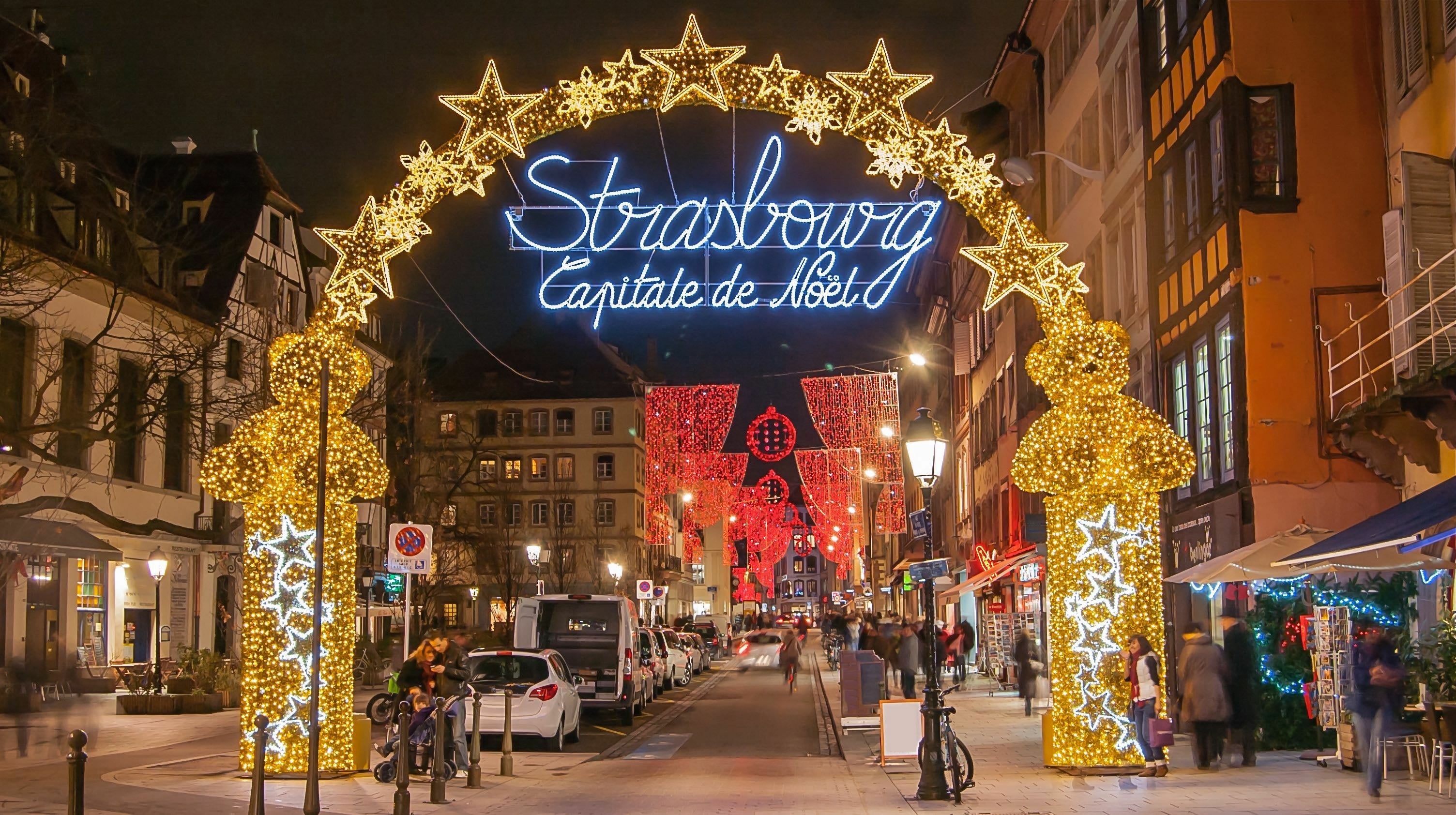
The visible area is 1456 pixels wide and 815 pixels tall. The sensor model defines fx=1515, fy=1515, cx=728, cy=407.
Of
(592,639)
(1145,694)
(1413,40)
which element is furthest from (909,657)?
(1413,40)

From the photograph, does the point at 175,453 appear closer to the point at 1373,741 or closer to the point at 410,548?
the point at 410,548

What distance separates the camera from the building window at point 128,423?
22469 mm

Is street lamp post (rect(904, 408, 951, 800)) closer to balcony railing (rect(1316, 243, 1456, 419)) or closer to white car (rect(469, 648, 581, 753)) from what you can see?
balcony railing (rect(1316, 243, 1456, 419))

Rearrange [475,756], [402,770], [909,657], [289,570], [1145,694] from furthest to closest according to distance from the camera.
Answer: [909,657] < [475,756] < [289,570] < [1145,694] < [402,770]

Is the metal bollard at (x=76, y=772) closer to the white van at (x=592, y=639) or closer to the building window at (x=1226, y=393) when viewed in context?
the building window at (x=1226, y=393)

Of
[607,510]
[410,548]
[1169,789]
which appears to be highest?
[607,510]

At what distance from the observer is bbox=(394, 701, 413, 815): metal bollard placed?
12.8 metres

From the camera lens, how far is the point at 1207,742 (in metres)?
16.9

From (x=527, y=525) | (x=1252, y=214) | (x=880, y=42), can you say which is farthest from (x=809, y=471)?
(x=880, y=42)

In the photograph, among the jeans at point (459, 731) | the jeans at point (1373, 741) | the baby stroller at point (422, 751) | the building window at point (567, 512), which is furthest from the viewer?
the building window at point (567, 512)

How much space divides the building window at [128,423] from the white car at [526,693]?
20.0 ft

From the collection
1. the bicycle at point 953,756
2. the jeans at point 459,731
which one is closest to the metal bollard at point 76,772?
the jeans at point 459,731

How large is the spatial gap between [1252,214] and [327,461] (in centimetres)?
1256

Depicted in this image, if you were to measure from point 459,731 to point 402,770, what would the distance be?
4072mm
